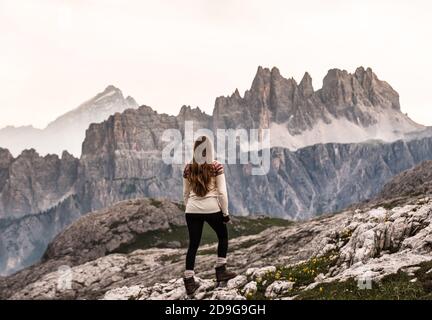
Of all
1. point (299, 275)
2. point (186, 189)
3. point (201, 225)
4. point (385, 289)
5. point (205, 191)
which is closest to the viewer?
point (385, 289)

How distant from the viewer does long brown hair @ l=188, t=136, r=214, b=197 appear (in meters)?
19.1

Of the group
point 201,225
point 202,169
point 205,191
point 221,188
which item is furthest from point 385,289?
point 202,169

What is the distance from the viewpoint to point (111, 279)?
364 feet

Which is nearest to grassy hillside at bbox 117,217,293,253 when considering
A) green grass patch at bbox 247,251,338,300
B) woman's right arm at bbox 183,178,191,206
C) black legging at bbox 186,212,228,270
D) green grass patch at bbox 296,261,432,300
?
green grass patch at bbox 247,251,338,300

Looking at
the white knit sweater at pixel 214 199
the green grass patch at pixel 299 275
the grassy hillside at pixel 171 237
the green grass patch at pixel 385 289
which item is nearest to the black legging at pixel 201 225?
the white knit sweater at pixel 214 199

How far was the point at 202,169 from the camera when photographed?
1917cm

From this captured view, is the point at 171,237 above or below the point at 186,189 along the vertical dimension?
below

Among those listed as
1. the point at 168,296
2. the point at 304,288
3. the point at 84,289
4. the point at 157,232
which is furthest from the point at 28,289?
the point at 304,288

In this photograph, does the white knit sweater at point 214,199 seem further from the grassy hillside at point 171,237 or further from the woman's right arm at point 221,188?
the grassy hillside at point 171,237

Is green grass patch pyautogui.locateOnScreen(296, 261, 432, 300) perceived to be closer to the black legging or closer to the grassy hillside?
the black legging

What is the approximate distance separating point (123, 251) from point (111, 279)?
62.2 metres

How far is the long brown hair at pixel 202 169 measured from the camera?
1911 centimetres

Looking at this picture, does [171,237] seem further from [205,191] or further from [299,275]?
[205,191]
